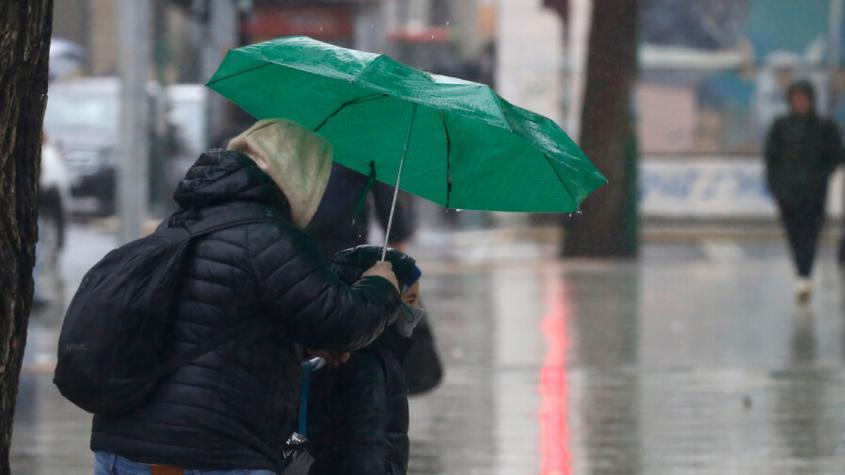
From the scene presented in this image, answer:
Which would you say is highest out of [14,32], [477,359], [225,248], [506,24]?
[506,24]

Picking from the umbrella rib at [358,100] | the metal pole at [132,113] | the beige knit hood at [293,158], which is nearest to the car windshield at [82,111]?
the metal pole at [132,113]

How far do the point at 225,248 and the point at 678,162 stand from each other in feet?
62.4

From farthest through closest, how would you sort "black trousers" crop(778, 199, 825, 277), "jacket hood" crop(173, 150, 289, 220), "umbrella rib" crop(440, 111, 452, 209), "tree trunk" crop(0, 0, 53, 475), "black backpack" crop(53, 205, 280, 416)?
"black trousers" crop(778, 199, 825, 277) < "umbrella rib" crop(440, 111, 452, 209) < "tree trunk" crop(0, 0, 53, 475) < "jacket hood" crop(173, 150, 289, 220) < "black backpack" crop(53, 205, 280, 416)

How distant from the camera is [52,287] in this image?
1330 cm

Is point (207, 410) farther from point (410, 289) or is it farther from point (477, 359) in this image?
point (477, 359)

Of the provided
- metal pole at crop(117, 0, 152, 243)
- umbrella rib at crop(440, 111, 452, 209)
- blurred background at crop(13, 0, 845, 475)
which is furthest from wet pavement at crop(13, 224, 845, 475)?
umbrella rib at crop(440, 111, 452, 209)

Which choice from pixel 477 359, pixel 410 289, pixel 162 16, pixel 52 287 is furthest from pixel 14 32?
pixel 162 16

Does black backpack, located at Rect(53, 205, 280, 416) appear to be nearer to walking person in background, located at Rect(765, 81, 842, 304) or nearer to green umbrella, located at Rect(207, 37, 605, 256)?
green umbrella, located at Rect(207, 37, 605, 256)

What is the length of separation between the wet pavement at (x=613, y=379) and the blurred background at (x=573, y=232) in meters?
0.03

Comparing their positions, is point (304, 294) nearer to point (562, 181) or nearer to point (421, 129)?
point (421, 129)

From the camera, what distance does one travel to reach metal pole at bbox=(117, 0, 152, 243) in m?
9.78

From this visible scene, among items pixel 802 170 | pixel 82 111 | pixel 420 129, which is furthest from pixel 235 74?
pixel 82 111

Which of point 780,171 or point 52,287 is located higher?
point 780,171

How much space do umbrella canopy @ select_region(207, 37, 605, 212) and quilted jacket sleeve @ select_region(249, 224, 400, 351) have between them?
1.81ft
